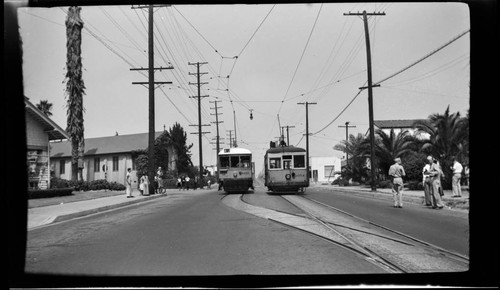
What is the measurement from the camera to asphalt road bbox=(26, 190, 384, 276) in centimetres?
507

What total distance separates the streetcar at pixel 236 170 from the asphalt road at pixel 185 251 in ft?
54.9

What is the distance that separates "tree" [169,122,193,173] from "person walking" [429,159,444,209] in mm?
45506

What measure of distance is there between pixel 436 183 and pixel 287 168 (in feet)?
38.6

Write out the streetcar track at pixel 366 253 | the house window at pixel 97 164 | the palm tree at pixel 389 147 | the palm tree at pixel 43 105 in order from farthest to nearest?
1. the palm tree at pixel 389 147
2. the house window at pixel 97 164
3. the streetcar track at pixel 366 253
4. the palm tree at pixel 43 105

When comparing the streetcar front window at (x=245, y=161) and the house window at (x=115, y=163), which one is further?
the streetcar front window at (x=245, y=161)

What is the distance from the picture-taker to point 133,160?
2378 centimetres

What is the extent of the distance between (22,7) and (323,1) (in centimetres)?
233

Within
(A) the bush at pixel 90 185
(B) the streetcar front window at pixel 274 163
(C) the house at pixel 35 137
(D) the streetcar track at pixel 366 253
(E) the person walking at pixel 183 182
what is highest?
(C) the house at pixel 35 137

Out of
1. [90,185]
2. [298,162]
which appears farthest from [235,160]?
[90,185]

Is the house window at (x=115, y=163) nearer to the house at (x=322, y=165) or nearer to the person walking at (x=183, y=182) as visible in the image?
the person walking at (x=183, y=182)

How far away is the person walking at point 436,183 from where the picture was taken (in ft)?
43.7

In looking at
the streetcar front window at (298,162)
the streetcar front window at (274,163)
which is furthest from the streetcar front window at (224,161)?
the streetcar front window at (298,162)

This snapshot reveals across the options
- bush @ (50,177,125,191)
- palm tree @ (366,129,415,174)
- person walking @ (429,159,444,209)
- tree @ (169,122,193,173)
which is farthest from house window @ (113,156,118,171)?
tree @ (169,122,193,173)

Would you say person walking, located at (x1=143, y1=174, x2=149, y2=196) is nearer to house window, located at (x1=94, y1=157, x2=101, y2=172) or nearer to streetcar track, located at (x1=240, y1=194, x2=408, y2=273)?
house window, located at (x1=94, y1=157, x2=101, y2=172)
